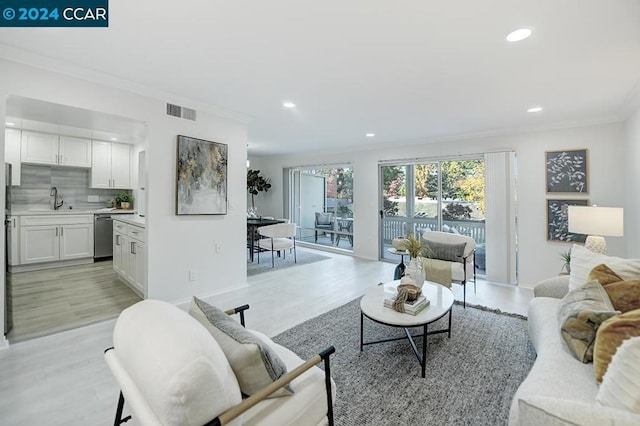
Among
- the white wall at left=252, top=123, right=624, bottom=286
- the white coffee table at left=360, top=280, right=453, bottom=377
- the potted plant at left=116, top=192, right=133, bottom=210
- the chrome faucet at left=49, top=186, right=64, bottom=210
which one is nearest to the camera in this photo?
the white coffee table at left=360, top=280, right=453, bottom=377

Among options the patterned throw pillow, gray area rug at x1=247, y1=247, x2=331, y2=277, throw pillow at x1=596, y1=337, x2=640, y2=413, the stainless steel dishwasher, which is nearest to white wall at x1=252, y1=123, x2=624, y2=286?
gray area rug at x1=247, y1=247, x2=331, y2=277

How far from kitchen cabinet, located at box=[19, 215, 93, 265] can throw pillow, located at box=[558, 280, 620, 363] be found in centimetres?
681

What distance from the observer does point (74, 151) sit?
5375 mm

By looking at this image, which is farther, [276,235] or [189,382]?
[276,235]

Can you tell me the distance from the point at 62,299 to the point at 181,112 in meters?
2.76

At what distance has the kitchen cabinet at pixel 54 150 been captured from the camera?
16.1 ft

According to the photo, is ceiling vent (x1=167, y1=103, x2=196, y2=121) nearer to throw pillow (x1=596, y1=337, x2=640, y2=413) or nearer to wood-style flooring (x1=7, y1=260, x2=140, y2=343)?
wood-style flooring (x1=7, y1=260, x2=140, y2=343)

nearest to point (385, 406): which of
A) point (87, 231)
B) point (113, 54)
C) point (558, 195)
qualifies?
point (113, 54)

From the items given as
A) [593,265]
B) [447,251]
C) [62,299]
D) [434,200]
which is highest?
[434,200]

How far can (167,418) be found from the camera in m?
0.91

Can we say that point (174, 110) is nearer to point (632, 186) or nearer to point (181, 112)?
point (181, 112)

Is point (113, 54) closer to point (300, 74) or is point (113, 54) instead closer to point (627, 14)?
point (300, 74)

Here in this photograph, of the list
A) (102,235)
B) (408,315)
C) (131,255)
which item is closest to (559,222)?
(408,315)

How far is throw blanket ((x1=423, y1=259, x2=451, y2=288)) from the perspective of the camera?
3580 mm
